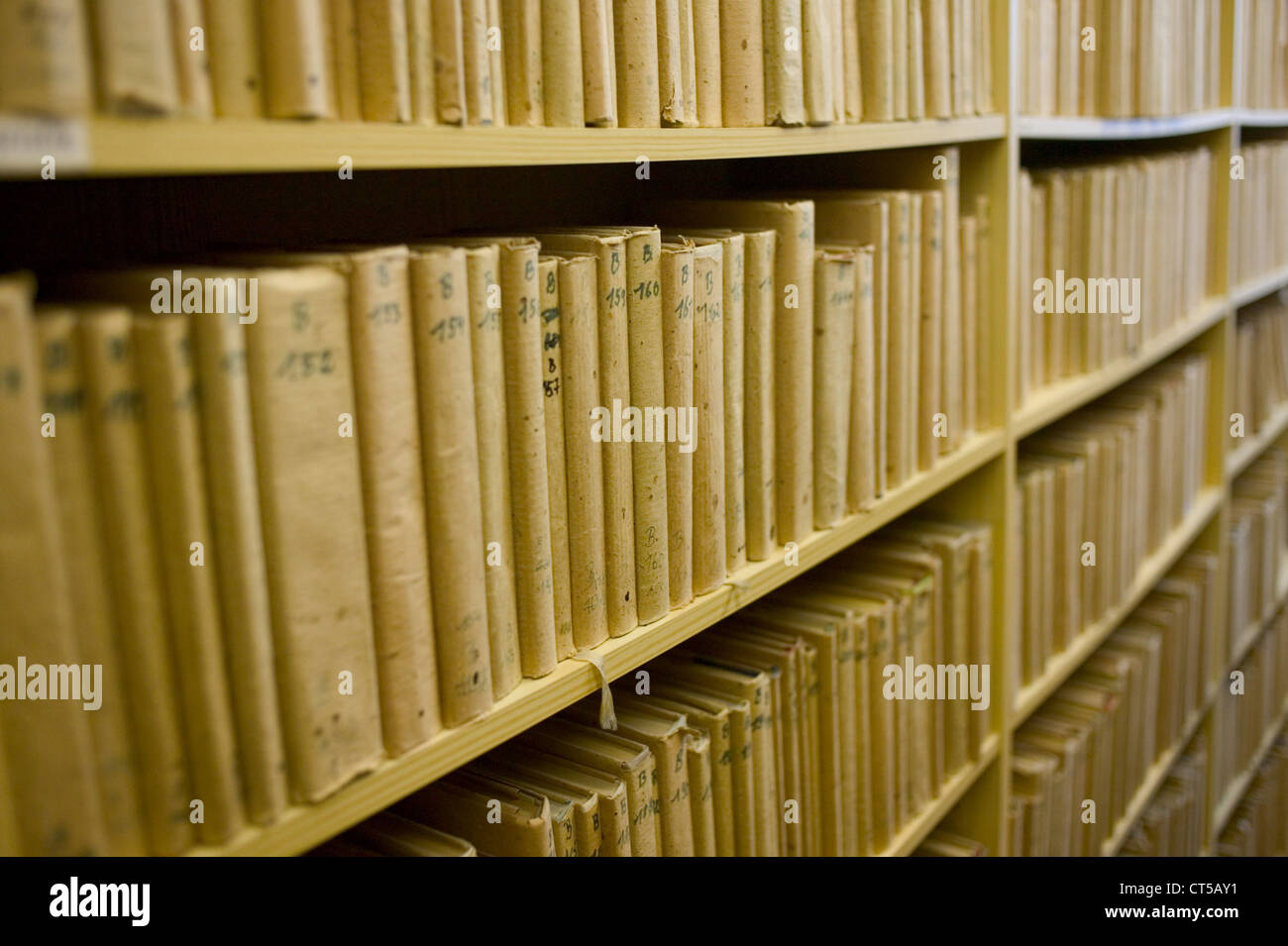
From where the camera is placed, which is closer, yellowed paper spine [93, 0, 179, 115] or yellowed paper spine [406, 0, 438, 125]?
yellowed paper spine [93, 0, 179, 115]

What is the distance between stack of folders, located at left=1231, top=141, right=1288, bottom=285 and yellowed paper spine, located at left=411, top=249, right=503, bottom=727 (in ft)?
6.64

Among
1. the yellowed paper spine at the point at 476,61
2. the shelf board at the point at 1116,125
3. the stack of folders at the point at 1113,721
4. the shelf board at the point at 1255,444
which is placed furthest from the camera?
the shelf board at the point at 1255,444

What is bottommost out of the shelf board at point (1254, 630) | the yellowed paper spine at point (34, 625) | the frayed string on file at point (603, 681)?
the shelf board at point (1254, 630)

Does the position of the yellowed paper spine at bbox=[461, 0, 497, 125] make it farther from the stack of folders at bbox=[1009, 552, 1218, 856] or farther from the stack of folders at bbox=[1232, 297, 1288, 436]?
the stack of folders at bbox=[1232, 297, 1288, 436]

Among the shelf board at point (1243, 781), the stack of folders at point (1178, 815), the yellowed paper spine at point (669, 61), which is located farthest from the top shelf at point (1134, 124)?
the shelf board at point (1243, 781)

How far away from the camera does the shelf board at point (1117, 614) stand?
1668 millimetres

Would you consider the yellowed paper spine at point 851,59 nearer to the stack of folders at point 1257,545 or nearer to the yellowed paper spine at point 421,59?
the yellowed paper spine at point 421,59

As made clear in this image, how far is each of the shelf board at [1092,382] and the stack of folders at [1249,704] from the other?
85 centimetres

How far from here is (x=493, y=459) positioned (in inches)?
30.9

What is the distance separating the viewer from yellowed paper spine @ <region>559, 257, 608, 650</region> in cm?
82

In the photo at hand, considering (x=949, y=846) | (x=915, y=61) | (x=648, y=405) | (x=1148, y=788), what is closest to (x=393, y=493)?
(x=648, y=405)

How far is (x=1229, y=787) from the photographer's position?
2.60 m

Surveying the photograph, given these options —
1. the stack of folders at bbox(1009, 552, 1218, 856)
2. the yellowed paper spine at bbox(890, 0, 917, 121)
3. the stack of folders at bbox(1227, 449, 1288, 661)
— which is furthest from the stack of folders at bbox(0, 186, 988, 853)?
the stack of folders at bbox(1227, 449, 1288, 661)
